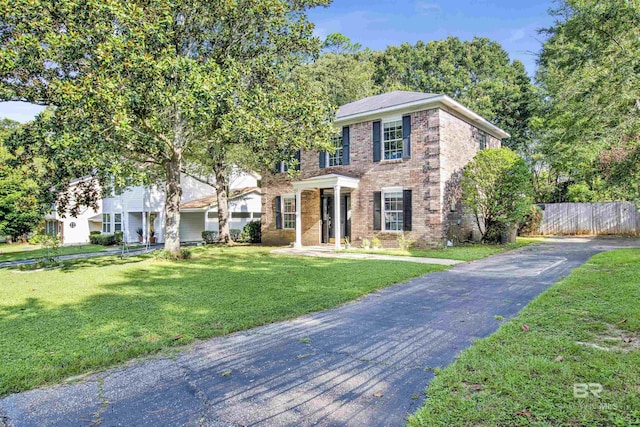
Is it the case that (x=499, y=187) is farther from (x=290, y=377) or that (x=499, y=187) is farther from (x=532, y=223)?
(x=290, y=377)

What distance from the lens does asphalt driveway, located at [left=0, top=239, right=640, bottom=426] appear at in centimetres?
280

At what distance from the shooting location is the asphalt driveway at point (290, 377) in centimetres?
280

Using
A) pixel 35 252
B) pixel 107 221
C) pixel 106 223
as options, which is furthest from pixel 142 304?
pixel 106 223

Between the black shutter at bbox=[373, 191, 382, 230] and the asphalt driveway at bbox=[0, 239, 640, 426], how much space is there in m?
9.34

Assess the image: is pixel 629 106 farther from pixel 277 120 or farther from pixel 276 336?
pixel 276 336

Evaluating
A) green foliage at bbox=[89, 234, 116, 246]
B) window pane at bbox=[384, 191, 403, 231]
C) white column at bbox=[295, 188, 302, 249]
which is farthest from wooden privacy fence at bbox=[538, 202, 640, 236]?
green foliage at bbox=[89, 234, 116, 246]

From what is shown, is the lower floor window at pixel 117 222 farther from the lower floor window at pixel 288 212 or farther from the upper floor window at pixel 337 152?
the upper floor window at pixel 337 152

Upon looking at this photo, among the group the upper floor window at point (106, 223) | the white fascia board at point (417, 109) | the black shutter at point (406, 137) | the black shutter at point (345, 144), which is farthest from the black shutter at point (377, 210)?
the upper floor window at point (106, 223)

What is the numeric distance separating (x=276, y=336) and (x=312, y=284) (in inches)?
126

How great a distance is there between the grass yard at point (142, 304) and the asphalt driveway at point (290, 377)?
1.34 ft

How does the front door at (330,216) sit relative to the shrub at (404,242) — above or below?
above

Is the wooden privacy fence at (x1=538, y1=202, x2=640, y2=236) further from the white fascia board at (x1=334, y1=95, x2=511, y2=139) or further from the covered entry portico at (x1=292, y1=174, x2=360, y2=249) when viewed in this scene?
the covered entry portico at (x1=292, y1=174, x2=360, y2=249)

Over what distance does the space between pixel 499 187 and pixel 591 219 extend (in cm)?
961

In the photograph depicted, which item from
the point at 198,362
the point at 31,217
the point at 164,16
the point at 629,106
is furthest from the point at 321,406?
the point at 31,217
